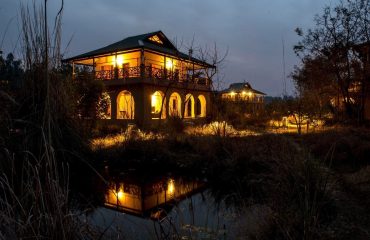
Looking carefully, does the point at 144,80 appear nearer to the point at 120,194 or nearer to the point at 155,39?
the point at 155,39

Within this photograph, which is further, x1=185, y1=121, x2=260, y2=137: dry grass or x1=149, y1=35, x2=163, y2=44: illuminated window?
x1=149, y1=35, x2=163, y2=44: illuminated window

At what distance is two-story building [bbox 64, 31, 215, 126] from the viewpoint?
16.5 metres

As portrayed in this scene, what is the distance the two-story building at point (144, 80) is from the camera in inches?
649

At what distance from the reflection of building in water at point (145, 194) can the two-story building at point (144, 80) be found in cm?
788

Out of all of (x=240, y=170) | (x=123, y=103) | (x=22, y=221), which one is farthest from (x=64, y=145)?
(x=123, y=103)

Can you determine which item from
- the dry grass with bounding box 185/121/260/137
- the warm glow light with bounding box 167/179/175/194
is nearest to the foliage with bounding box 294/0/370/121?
the dry grass with bounding box 185/121/260/137

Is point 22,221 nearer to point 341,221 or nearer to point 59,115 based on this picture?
point 59,115

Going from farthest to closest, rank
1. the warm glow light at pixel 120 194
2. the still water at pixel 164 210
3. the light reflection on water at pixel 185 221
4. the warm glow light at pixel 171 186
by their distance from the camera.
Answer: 1. the warm glow light at pixel 171 186
2. the warm glow light at pixel 120 194
3. the still water at pixel 164 210
4. the light reflection on water at pixel 185 221

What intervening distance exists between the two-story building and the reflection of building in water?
25.8 ft

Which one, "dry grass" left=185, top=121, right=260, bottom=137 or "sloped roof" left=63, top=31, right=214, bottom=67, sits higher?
"sloped roof" left=63, top=31, right=214, bottom=67

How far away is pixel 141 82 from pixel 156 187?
10891mm

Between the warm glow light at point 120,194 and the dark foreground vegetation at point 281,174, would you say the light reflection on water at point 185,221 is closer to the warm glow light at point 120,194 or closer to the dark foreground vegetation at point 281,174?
the dark foreground vegetation at point 281,174

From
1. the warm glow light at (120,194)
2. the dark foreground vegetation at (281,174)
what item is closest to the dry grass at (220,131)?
the dark foreground vegetation at (281,174)

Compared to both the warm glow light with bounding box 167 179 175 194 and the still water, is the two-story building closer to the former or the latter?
the warm glow light with bounding box 167 179 175 194
